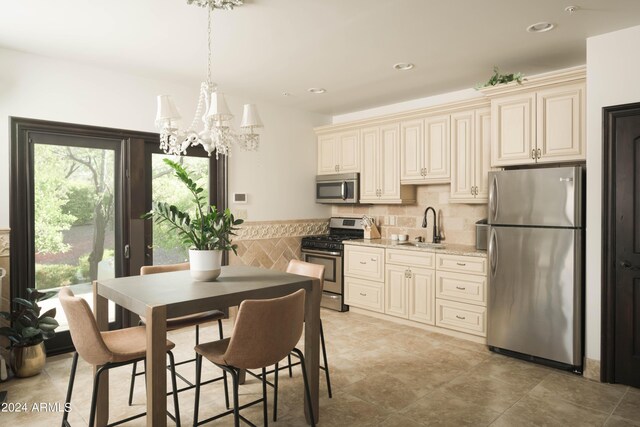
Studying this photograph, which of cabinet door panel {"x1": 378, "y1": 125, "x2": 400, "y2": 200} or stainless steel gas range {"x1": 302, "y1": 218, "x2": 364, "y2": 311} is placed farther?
stainless steel gas range {"x1": 302, "y1": 218, "x2": 364, "y2": 311}

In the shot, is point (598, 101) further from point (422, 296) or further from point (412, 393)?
point (412, 393)

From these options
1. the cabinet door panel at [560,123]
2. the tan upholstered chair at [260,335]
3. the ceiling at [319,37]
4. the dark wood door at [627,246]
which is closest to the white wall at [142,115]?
the ceiling at [319,37]

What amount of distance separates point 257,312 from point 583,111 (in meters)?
2.97

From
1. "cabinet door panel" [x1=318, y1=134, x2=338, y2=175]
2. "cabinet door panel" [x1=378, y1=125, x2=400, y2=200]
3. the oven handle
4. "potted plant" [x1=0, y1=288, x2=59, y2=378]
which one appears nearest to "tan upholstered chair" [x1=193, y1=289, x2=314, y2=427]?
"potted plant" [x1=0, y1=288, x2=59, y2=378]

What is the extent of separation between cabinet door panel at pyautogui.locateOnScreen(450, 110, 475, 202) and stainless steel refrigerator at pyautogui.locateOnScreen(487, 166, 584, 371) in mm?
607

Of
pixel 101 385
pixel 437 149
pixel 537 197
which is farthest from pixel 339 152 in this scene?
pixel 101 385

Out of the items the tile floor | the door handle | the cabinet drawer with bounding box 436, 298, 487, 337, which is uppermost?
the door handle

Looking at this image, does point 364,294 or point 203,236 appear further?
point 364,294

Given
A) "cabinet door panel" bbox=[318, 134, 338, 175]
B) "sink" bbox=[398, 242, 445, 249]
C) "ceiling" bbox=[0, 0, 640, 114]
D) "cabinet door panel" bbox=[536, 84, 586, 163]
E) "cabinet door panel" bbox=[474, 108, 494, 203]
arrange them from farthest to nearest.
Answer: "cabinet door panel" bbox=[318, 134, 338, 175] → "sink" bbox=[398, 242, 445, 249] → "cabinet door panel" bbox=[474, 108, 494, 203] → "cabinet door panel" bbox=[536, 84, 586, 163] → "ceiling" bbox=[0, 0, 640, 114]

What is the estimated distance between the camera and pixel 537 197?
3344 millimetres

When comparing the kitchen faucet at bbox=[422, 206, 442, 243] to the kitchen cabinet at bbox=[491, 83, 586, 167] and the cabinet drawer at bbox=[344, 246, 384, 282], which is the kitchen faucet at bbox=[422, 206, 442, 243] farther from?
the kitchen cabinet at bbox=[491, 83, 586, 167]

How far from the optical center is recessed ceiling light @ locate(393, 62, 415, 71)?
3.74 m

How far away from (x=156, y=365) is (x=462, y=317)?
9.82 feet

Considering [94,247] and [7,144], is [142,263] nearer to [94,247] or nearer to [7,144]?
[94,247]
